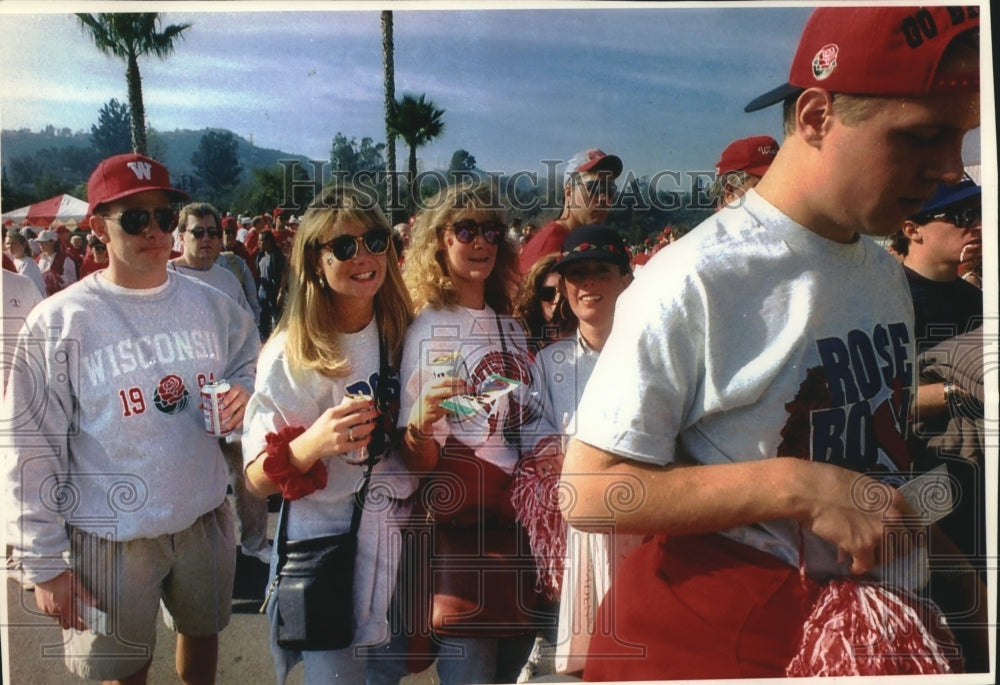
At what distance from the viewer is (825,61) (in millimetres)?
2254

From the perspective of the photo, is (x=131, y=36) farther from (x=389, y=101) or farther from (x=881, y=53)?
(x=881, y=53)

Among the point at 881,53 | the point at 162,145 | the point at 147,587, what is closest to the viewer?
the point at 881,53

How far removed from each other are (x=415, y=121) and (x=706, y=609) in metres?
1.49

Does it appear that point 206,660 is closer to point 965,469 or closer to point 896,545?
point 896,545

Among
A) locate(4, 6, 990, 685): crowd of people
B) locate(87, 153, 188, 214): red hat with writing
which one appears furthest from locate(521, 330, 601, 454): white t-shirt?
locate(87, 153, 188, 214): red hat with writing

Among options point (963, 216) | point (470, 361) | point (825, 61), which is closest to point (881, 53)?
point (825, 61)

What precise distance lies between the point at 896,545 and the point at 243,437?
1.84 metres

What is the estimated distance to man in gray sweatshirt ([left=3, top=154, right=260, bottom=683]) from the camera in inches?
95.0

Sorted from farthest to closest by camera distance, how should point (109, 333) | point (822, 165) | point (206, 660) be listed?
point (206, 660), point (109, 333), point (822, 165)

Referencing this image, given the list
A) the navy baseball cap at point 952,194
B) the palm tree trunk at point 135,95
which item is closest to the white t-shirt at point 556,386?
the navy baseball cap at point 952,194

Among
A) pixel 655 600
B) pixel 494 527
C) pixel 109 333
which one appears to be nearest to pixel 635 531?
pixel 655 600

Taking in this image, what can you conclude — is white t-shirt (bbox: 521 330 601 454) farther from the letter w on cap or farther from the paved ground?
the letter w on cap

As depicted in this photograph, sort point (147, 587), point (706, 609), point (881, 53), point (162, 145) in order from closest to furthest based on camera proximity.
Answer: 1. point (881, 53)
2. point (706, 609)
3. point (162, 145)
4. point (147, 587)

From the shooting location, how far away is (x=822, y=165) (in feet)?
7.41
